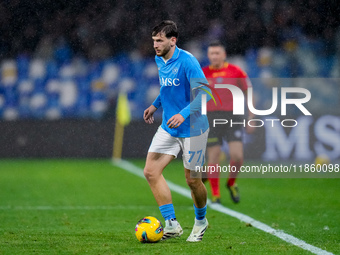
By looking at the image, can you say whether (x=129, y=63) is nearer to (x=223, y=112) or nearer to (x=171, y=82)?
(x=223, y=112)

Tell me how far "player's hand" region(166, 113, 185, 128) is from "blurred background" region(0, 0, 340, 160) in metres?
9.52

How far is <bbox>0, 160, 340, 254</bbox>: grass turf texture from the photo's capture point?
6.19m

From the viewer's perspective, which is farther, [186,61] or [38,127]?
[38,127]

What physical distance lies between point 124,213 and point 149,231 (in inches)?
104

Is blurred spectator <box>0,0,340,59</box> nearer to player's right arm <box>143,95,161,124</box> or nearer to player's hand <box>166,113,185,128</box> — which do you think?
player's right arm <box>143,95,161,124</box>

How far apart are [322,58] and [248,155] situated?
4.57 metres

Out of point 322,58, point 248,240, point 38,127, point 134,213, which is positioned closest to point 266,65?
point 322,58

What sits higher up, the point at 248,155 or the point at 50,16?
the point at 50,16

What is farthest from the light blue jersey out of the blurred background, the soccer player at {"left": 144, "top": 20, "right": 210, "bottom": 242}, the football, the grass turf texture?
the blurred background

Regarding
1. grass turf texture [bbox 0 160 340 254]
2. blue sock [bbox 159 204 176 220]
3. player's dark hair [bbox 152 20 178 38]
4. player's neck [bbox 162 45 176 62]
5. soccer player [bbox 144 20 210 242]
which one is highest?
player's dark hair [bbox 152 20 178 38]

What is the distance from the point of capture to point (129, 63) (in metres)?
19.2

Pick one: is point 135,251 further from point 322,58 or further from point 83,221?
point 322,58

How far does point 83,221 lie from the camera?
812 cm

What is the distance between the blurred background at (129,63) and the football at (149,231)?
9.27 m
